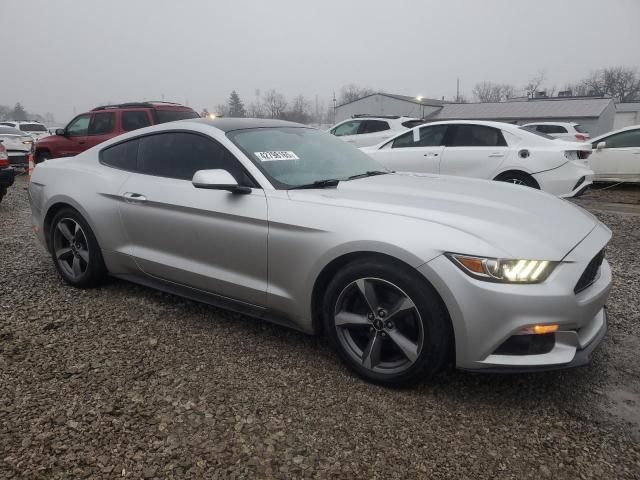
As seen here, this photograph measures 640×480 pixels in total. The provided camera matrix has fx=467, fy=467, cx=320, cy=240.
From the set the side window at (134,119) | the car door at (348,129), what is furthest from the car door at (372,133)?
the side window at (134,119)

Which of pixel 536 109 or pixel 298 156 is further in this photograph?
pixel 536 109

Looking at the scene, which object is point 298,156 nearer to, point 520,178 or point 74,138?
point 520,178

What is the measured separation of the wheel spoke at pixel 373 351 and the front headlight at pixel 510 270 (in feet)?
2.03

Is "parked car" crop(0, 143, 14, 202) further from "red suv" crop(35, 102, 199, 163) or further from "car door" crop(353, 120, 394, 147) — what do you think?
"car door" crop(353, 120, 394, 147)

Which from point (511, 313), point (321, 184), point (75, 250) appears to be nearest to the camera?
point (511, 313)

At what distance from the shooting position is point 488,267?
6.99 feet

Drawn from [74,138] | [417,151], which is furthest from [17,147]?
[417,151]

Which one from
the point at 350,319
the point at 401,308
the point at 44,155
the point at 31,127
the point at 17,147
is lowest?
the point at 350,319

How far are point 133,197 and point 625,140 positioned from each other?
32.9 ft

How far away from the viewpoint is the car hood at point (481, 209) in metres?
2.20

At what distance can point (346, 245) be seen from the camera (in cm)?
243

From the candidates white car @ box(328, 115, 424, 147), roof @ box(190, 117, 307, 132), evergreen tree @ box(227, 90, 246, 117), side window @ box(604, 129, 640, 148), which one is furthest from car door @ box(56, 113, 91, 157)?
evergreen tree @ box(227, 90, 246, 117)

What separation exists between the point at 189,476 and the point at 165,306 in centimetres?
187

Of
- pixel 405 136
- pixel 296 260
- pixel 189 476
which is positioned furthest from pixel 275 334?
pixel 405 136
